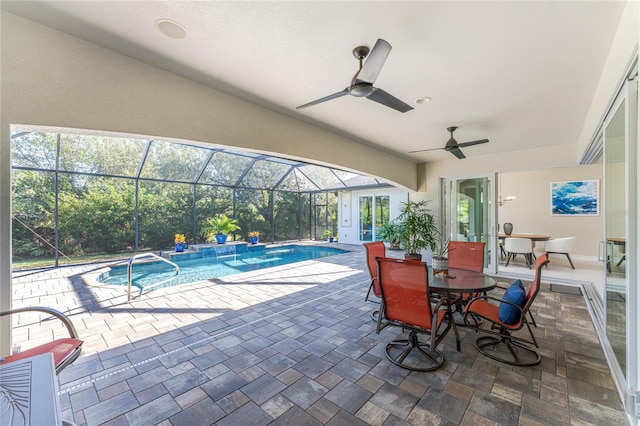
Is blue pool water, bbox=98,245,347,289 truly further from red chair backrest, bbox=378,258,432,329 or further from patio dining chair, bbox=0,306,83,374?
red chair backrest, bbox=378,258,432,329

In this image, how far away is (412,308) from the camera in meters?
2.42

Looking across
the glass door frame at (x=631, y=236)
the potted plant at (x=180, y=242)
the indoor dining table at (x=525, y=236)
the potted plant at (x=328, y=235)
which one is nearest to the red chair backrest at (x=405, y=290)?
the glass door frame at (x=631, y=236)

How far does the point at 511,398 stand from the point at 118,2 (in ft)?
13.4

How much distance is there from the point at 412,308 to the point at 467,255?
1967 millimetres

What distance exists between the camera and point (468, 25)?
1.98m

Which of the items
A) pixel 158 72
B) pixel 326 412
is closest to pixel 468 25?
pixel 158 72

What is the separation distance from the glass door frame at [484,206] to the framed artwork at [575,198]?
3.55 meters

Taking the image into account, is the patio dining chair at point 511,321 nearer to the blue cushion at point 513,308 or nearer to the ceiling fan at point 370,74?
the blue cushion at point 513,308

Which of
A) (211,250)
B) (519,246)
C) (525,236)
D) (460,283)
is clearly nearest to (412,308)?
(460,283)

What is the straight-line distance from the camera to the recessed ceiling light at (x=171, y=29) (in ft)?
6.46

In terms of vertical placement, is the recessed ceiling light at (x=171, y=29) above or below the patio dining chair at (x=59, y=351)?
above

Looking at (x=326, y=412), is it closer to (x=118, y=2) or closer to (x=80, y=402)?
(x=80, y=402)

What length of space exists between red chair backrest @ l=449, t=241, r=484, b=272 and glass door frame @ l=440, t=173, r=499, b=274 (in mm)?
2940

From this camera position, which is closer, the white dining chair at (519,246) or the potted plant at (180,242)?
the white dining chair at (519,246)
